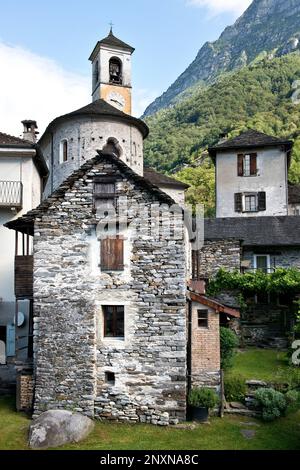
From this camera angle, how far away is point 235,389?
52.8 ft

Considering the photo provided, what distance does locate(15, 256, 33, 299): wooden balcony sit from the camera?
1669 centimetres

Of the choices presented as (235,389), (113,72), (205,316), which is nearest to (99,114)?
(113,72)

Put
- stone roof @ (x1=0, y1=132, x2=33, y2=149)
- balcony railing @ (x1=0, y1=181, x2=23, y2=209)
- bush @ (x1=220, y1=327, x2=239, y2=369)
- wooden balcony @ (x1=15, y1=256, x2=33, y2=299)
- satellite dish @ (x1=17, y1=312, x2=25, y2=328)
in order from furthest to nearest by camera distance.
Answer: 1. stone roof @ (x1=0, y1=132, x2=33, y2=149)
2. balcony railing @ (x1=0, y1=181, x2=23, y2=209)
3. satellite dish @ (x1=17, y1=312, x2=25, y2=328)
4. bush @ (x1=220, y1=327, x2=239, y2=369)
5. wooden balcony @ (x1=15, y1=256, x2=33, y2=299)

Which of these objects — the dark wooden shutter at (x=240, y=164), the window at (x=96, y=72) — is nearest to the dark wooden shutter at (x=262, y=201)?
the dark wooden shutter at (x=240, y=164)

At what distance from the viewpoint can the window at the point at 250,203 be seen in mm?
36438

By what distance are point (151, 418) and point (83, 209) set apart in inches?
272

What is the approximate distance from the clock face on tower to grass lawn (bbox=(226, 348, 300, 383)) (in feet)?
67.4

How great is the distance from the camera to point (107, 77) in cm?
3488

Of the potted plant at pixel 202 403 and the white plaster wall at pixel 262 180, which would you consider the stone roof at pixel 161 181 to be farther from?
the potted plant at pixel 202 403

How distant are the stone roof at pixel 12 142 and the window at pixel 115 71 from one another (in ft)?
45.7

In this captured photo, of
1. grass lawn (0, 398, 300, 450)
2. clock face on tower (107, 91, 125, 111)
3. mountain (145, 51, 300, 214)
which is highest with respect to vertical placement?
mountain (145, 51, 300, 214)

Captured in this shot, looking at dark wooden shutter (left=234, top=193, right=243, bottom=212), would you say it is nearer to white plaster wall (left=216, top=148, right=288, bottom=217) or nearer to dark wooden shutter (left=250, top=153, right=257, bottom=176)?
white plaster wall (left=216, top=148, right=288, bottom=217)

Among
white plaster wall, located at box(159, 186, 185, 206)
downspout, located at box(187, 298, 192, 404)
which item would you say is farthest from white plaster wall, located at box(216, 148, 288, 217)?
downspout, located at box(187, 298, 192, 404)
